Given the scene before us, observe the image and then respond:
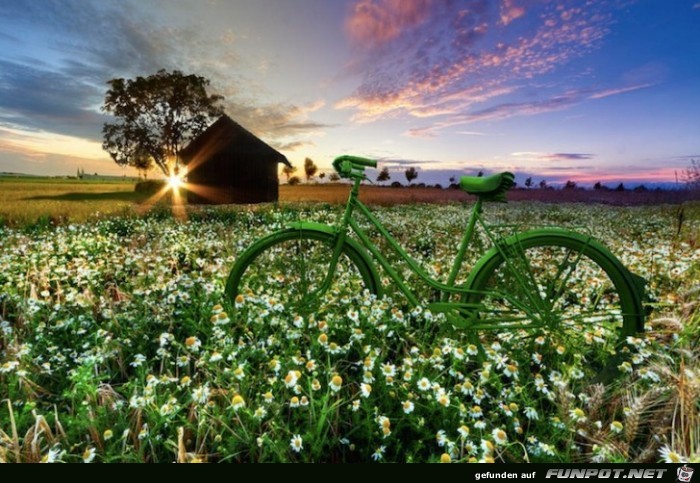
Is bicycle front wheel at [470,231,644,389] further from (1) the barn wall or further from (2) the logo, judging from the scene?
(1) the barn wall

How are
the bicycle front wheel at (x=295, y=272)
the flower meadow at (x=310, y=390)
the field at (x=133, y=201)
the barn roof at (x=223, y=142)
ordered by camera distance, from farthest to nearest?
the barn roof at (x=223, y=142) → the field at (x=133, y=201) → the bicycle front wheel at (x=295, y=272) → the flower meadow at (x=310, y=390)

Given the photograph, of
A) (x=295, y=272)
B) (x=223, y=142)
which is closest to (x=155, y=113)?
(x=223, y=142)

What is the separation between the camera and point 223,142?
28.1 m

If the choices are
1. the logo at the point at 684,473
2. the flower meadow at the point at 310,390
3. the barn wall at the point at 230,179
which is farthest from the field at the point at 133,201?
the logo at the point at 684,473

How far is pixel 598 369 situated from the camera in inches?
142

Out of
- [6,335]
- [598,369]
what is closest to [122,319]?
[6,335]

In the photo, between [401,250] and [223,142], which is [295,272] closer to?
[401,250]

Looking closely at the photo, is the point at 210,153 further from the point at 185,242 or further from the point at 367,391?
the point at 367,391

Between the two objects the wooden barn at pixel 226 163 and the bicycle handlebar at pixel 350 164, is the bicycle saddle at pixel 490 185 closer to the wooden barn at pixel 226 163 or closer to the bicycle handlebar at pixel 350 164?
the bicycle handlebar at pixel 350 164

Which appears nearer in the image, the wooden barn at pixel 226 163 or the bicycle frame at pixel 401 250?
the bicycle frame at pixel 401 250

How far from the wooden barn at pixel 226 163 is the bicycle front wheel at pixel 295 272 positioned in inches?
989

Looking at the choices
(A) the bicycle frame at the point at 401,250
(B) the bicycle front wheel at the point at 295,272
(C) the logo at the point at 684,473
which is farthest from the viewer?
(B) the bicycle front wheel at the point at 295,272

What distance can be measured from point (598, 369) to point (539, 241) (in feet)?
4.08

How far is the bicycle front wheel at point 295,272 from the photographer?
407 centimetres
